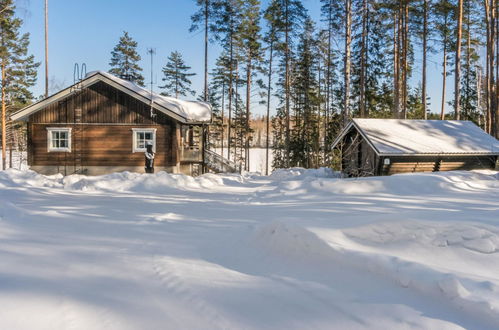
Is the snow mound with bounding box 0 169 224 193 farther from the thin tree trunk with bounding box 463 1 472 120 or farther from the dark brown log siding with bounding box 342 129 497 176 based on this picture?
the thin tree trunk with bounding box 463 1 472 120

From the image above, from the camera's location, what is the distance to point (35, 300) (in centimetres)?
321

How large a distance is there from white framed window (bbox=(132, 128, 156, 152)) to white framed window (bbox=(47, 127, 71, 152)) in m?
4.01

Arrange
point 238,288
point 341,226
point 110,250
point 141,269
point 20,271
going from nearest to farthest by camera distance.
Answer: point 238,288, point 20,271, point 141,269, point 110,250, point 341,226

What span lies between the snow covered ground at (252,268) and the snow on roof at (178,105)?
11565mm

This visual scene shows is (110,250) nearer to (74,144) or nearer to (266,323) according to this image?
(266,323)

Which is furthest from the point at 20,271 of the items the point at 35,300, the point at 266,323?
the point at 266,323

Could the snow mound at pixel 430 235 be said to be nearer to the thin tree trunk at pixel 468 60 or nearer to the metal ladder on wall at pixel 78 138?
the metal ladder on wall at pixel 78 138

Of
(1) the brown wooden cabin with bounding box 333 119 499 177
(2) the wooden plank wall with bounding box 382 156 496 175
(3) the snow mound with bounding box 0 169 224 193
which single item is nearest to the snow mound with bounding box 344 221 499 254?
(3) the snow mound with bounding box 0 169 224 193

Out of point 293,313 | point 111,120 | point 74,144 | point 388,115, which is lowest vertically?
point 293,313

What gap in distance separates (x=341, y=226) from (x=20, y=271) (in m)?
4.85

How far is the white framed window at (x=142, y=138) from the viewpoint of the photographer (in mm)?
19031

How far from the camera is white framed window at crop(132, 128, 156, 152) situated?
1903 centimetres

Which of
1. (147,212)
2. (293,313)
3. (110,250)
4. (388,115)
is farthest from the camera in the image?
(388,115)

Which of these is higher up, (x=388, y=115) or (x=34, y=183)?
(x=388, y=115)
